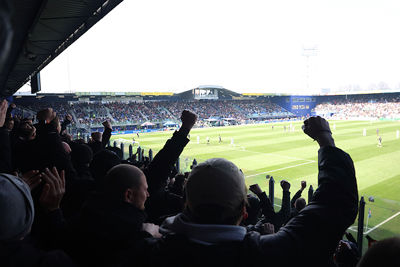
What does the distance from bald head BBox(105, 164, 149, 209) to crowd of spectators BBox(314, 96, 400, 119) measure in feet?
226

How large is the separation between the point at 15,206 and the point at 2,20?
3.27ft

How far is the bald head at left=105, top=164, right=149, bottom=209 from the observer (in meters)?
1.83

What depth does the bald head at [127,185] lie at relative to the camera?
1827 millimetres

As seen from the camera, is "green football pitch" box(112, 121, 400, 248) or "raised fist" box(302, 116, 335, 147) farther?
"green football pitch" box(112, 121, 400, 248)

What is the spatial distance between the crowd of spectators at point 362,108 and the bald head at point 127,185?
69.0 metres

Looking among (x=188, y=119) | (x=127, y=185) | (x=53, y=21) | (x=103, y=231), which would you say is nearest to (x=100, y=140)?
(x=53, y=21)

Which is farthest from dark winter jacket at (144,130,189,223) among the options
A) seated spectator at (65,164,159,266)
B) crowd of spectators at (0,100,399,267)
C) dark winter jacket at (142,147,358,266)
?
dark winter jacket at (142,147,358,266)

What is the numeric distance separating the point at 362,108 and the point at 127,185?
76467 millimetres

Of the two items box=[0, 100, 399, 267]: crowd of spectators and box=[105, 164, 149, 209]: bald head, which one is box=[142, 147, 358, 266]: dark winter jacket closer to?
box=[0, 100, 399, 267]: crowd of spectators

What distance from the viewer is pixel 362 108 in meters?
68.3

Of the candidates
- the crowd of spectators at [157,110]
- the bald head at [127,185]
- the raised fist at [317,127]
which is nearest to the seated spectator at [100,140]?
the bald head at [127,185]

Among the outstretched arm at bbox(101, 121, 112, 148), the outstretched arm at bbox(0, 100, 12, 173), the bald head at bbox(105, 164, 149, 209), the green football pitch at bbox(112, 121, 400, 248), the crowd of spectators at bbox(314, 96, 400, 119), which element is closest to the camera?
the bald head at bbox(105, 164, 149, 209)

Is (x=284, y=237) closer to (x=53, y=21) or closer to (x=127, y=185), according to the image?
(x=127, y=185)

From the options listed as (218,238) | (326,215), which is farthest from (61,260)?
(326,215)
